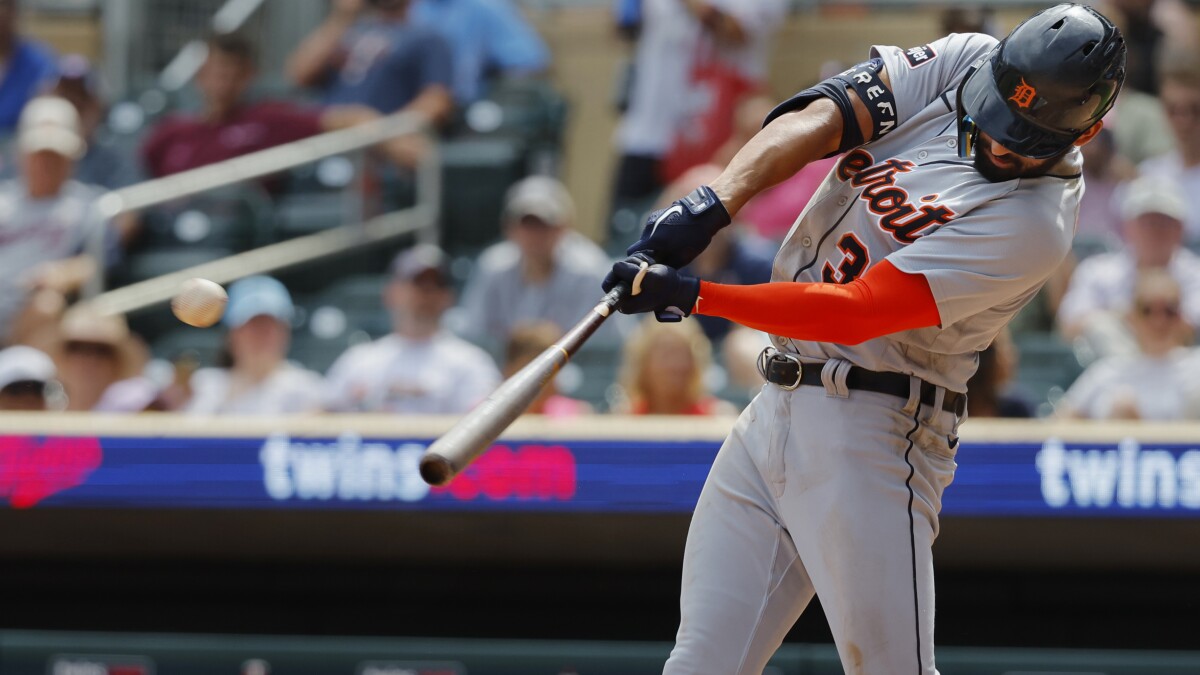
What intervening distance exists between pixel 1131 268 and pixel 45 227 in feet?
13.0

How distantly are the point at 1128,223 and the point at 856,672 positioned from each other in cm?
295

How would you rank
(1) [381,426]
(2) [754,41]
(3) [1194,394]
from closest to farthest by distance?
(1) [381,426] → (3) [1194,394] → (2) [754,41]

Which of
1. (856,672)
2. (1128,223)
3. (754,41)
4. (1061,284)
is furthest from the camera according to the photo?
(754,41)

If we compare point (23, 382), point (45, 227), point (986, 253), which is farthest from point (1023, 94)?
point (45, 227)

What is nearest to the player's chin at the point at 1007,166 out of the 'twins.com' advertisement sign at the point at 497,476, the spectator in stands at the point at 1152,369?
the 'twins.com' advertisement sign at the point at 497,476

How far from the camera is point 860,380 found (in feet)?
9.04

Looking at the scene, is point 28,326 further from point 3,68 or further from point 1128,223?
point 1128,223

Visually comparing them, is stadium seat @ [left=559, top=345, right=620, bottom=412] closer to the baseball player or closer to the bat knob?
the baseball player

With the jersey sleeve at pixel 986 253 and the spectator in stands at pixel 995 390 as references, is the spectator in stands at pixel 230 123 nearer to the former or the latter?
the spectator in stands at pixel 995 390

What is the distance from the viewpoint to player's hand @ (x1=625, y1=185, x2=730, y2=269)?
266cm

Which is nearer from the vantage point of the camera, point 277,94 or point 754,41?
point 754,41

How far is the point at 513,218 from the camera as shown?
5895 mm

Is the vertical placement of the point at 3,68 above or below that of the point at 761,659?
above

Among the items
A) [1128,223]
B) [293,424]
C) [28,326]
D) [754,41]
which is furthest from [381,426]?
[754,41]
